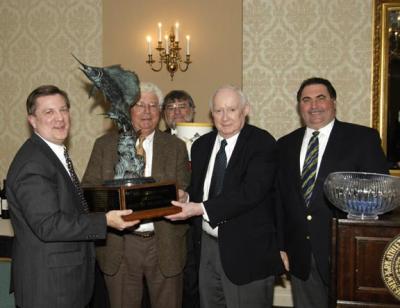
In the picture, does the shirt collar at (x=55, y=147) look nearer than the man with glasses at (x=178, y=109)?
Yes

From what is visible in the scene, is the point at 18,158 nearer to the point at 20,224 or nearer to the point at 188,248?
the point at 20,224

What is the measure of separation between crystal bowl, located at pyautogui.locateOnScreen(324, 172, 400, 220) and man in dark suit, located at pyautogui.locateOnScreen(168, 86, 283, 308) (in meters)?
0.64

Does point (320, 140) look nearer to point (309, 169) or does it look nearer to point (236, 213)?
point (309, 169)

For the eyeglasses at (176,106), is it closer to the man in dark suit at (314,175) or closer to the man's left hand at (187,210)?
the man in dark suit at (314,175)

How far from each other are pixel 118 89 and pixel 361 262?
51.3 inches

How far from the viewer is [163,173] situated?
2.42m

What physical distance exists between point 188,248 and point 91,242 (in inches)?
31.3

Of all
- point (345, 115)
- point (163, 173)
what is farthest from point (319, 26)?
point (163, 173)

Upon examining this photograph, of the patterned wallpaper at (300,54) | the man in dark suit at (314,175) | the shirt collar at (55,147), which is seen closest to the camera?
the shirt collar at (55,147)

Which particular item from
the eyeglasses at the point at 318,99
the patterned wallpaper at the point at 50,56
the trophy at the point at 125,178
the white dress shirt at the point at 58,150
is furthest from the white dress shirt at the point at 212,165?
the patterned wallpaper at the point at 50,56

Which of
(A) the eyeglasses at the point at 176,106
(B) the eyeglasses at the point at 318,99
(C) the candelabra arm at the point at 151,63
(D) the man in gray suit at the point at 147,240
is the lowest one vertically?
(D) the man in gray suit at the point at 147,240

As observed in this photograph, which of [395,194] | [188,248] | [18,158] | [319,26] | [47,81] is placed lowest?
[188,248]

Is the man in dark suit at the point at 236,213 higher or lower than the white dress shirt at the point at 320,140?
lower

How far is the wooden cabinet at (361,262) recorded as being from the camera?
5.20 feet
